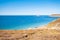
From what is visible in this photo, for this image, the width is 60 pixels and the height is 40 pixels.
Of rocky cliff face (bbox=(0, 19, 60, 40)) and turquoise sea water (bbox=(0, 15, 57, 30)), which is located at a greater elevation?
turquoise sea water (bbox=(0, 15, 57, 30))

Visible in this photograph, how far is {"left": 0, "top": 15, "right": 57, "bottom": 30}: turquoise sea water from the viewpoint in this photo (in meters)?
1.74

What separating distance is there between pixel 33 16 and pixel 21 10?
230mm

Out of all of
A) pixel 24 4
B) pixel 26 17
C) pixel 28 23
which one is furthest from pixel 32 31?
pixel 24 4

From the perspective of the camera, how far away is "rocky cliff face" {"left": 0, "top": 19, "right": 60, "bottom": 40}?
1694 millimetres

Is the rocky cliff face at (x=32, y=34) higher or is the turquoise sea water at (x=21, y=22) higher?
the turquoise sea water at (x=21, y=22)

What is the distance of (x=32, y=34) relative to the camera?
1.75 m

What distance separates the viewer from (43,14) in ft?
5.78

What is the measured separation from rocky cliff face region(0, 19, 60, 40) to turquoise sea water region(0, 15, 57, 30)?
68 mm

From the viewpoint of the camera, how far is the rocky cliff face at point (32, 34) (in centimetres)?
169

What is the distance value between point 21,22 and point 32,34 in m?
0.28

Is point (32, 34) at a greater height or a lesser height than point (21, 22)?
lesser

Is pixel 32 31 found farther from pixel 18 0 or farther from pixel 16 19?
pixel 18 0

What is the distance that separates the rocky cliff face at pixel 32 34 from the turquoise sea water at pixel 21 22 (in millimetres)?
68

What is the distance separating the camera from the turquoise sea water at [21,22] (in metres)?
1.74
